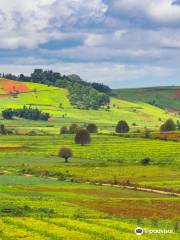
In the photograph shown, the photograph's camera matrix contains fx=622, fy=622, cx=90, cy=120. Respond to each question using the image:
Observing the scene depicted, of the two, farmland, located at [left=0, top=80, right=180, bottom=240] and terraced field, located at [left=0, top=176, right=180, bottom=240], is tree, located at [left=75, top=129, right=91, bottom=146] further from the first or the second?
terraced field, located at [left=0, top=176, right=180, bottom=240]

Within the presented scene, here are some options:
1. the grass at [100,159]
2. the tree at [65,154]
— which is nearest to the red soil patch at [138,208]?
the grass at [100,159]

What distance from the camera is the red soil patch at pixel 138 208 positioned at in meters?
64.4

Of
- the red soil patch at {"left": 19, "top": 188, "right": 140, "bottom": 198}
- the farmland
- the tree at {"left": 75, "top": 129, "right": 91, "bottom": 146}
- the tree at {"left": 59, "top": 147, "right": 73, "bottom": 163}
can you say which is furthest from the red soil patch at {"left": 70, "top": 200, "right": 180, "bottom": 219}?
the tree at {"left": 75, "top": 129, "right": 91, "bottom": 146}

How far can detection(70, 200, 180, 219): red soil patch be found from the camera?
6444 centimetres

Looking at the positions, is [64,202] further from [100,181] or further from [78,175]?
[78,175]

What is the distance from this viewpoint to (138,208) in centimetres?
6894

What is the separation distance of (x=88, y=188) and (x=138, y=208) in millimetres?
21068

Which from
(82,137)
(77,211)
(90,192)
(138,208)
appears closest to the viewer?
(77,211)

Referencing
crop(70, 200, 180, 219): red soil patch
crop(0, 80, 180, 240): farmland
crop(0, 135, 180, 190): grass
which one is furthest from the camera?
crop(0, 135, 180, 190): grass

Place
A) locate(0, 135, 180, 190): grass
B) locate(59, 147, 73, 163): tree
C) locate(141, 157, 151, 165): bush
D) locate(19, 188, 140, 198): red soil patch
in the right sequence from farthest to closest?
locate(59, 147, 73, 163): tree
locate(141, 157, 151, 165): bush
locate(0, 135, 180, 190): grass
locate(19, 188, 140, 198): red soil patch

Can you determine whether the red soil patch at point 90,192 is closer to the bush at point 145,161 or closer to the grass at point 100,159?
the grass at point 100,159

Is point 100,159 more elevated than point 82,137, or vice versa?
point 82,137

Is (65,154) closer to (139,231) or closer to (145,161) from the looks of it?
(145,161)

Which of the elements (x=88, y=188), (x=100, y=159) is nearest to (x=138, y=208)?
(x=88, y=188)
